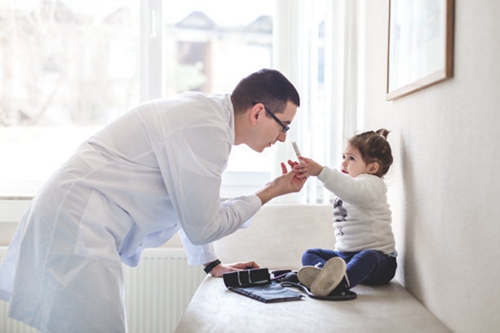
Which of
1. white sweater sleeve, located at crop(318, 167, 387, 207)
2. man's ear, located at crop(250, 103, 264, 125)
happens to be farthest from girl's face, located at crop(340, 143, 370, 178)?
man's ear, located at crop(250, 103, 264, 125)

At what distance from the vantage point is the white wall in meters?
1.41

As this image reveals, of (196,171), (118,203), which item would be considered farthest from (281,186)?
(118,203)

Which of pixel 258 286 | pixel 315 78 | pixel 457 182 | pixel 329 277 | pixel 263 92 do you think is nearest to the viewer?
pixel 457 182

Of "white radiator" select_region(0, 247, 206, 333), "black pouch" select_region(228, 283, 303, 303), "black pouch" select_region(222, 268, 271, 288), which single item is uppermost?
"black pouch" select_region(222, 268, 271, 288)

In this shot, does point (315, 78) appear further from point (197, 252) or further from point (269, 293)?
point (269, 293)

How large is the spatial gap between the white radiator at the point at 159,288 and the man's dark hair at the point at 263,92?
1.26 metres

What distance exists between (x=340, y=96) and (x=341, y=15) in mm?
390

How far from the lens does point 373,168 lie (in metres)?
2.29

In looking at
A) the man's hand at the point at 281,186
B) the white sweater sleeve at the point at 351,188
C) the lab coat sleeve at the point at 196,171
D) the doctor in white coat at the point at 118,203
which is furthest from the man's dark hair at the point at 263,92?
the white sweater sleeve at the point at 351,188

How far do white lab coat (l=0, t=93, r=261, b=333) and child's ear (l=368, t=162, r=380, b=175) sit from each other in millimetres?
704

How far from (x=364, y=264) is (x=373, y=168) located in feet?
1.34

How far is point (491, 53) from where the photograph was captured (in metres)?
→ 1.40

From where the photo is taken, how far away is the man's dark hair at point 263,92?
1.84 meters

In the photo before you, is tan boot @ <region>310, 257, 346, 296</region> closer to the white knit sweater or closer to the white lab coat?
the white knit sweater
